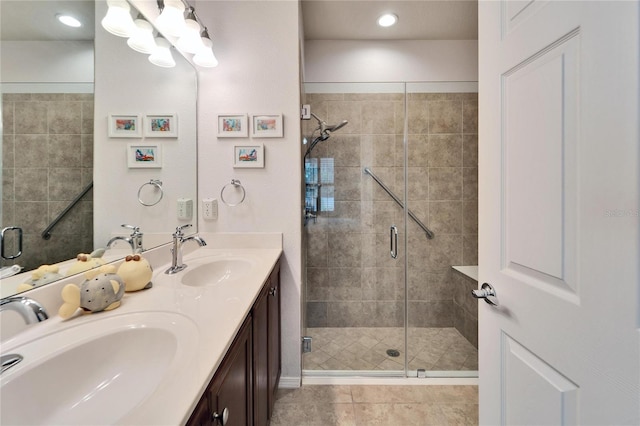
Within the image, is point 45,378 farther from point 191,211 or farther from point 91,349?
point 191,211

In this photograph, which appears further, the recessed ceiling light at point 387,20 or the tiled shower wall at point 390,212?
the tiled shower wall at point 390,212

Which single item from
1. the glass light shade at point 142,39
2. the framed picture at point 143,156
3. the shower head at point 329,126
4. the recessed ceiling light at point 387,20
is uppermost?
the recessed ceiling light at point 387,20

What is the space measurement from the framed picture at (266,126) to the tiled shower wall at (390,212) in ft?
1.93

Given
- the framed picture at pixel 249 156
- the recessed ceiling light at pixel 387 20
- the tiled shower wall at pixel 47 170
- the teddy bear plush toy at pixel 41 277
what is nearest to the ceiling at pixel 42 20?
the tiled shower wall at pixel 47 170

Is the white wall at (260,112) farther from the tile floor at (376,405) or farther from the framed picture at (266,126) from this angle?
the tile floor at (376,405)

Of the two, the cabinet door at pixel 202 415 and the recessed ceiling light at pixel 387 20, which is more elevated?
the recessed ceiling light at pixel 387 20

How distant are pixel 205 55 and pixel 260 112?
45 cm

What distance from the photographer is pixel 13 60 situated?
0.66 metres

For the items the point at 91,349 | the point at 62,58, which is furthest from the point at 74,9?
the point at 91,349

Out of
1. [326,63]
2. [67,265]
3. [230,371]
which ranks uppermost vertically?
[326,63]

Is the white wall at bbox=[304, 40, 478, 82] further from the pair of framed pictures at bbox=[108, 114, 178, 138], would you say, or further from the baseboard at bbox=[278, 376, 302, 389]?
the baseboard at bbox=[278, 376, 302, 389]

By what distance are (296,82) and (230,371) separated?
161cm

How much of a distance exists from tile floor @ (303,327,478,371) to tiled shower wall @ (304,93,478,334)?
96 mm

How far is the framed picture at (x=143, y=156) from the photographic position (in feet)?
3.73
